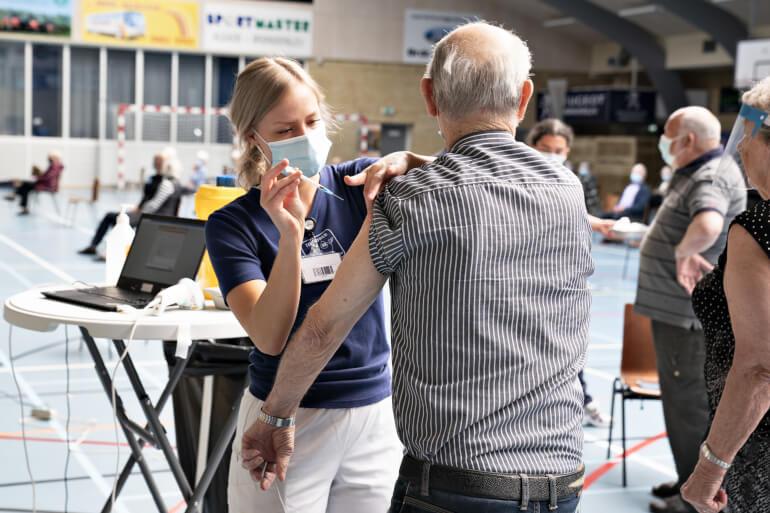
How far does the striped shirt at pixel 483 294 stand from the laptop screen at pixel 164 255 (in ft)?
4.46

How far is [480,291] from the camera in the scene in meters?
1.49

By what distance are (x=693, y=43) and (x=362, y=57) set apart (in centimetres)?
898

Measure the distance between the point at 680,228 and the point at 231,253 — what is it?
269 centimetres

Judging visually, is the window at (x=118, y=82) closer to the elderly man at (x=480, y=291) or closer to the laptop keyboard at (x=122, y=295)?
the laptop keyboard at (x=122, y=295)

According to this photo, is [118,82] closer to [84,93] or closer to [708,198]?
[84,93]

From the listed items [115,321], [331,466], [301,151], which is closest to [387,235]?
[301,151]

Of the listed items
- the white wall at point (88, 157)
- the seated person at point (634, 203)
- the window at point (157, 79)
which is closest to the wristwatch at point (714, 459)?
the seated person at point (634, 203)

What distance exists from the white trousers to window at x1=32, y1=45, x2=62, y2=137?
23544mm

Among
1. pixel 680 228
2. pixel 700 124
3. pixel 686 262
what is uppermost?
pixel 700 124

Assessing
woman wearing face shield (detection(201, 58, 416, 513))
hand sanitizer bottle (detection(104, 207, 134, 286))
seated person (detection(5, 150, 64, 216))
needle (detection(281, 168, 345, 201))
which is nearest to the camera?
woman wearing face shield (detection(201, 58, 416, 513))

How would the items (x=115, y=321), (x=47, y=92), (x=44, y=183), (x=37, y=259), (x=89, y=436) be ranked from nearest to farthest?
(x=115, y=321)
(x=89, y=436)
(x=37, y=259)
(x=44, y=183)
(x=47, y=92)

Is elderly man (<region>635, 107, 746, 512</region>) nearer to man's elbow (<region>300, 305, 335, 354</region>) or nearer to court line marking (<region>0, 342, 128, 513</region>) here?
court line marking (<region>0, 342, 128, 513</region>)

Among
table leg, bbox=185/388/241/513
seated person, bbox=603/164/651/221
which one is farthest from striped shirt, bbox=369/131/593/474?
seated person, bbox=603/164/651/221

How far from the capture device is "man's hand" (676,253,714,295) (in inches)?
153
